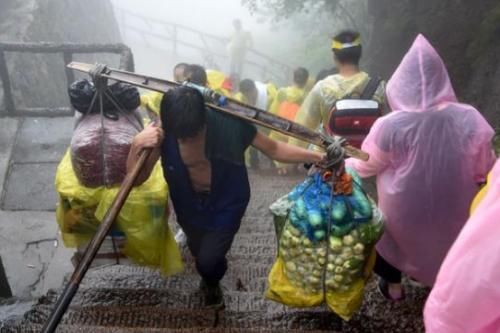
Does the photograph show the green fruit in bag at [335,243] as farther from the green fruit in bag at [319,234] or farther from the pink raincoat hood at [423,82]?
the pink raincoat hood at [423,82]

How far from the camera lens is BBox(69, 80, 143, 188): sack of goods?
3371 millimetres

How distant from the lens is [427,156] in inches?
121

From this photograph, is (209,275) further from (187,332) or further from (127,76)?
(127,76)

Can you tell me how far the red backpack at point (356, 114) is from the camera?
4.33 meters

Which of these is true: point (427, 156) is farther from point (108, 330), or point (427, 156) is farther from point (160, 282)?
point (160, 282)

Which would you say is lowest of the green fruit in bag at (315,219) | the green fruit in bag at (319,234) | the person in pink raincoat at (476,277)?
the green fruit in bag at (319,234)

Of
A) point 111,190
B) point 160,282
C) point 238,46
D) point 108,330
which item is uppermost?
point 111,190

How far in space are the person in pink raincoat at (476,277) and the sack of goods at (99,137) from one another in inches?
87.7

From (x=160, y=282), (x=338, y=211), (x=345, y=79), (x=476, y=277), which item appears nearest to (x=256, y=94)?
(x=345, y=79)

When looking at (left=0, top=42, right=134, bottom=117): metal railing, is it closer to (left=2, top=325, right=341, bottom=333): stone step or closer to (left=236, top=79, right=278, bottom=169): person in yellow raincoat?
(left=236, top=79, right=278, bottom=169): person in yellow raincoat

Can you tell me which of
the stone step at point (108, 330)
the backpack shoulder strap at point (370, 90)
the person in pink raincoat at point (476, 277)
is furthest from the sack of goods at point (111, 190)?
the person in pink raincoat at point (476, 277)

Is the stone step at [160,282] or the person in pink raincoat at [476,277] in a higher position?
the person in pink raincoat at [476,277]

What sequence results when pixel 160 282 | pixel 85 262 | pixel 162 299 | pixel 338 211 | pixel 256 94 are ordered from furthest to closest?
pixel 256 94 → pixel 160 282 → pixel 162 299 → pixel 338 211 → pixel 85 262

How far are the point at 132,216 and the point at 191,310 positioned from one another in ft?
2.21
